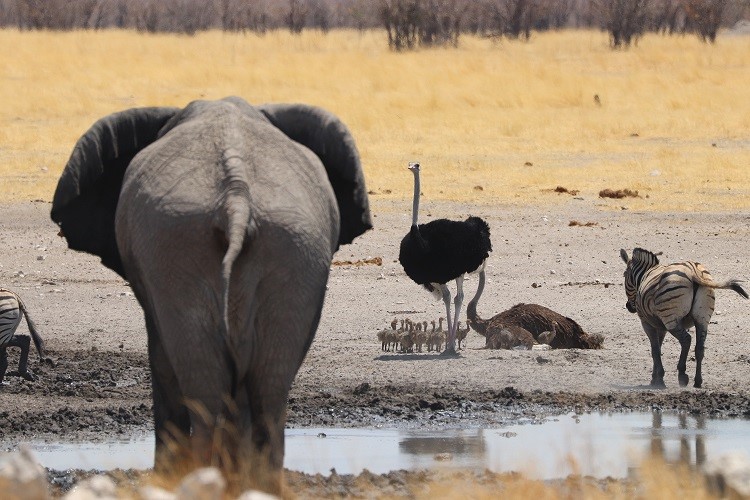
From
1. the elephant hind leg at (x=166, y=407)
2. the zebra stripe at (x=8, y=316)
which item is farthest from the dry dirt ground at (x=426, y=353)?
the elephant hind leg at (x=166, y=407)

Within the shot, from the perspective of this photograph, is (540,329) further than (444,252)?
No

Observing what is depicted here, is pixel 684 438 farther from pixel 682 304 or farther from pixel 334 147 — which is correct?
pixel 334 147

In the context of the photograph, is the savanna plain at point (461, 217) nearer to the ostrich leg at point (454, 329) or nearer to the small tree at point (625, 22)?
the ostrich leg at point (454, 329)

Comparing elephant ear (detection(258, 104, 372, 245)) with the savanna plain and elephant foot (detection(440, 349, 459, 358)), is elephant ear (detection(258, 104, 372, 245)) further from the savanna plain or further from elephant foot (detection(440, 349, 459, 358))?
elephant foot (detection(440, 349, 459, 358))

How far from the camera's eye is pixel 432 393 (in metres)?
10.6

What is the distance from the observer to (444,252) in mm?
12914

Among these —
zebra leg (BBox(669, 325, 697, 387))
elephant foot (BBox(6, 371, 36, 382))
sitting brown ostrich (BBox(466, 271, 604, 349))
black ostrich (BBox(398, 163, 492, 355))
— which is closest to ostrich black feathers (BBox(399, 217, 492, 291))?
black ostrich (BBox(398, 163, 492, 355))

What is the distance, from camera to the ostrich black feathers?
42.2 ft

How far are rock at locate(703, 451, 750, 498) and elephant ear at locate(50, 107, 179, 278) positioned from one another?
2.60 m

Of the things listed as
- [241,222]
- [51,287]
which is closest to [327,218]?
[241,222]

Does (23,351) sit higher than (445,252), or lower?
lower

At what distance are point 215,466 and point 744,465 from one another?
1711 millimetres

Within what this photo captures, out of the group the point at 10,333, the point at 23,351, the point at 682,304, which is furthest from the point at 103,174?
the point at 682,304

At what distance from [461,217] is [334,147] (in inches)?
516
